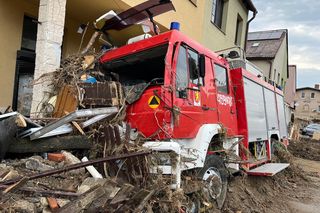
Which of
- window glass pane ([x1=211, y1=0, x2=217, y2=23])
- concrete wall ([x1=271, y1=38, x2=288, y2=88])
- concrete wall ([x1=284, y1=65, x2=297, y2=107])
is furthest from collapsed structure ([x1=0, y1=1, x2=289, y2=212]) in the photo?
concrete wall ([x1=284, y1=65, x2=297, y2=107])

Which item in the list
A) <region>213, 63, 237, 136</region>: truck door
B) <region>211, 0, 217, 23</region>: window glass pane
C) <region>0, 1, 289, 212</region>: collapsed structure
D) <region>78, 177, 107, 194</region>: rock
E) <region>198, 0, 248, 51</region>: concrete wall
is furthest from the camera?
<region>211, 0, 217, 23</region>: window glass pane

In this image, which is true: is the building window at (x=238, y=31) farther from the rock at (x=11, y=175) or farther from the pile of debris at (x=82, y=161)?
the rock at (x=11, y=175)

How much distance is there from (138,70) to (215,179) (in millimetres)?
2145

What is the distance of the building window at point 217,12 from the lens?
46.0ft

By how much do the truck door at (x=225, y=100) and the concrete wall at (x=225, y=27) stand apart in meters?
5.88

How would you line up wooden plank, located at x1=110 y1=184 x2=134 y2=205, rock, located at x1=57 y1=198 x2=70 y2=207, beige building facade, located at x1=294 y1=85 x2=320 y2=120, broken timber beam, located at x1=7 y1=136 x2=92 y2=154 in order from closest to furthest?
rock, located at x1=57 y1=198 x2=70 y2=207, wooden plank, located at x1=110 y1=184 x2=134 y2=205, broken timber beam, located at x1=7 y1=136 x2=92 y2=154, beige building facade, located at x1=294 y1=85 x2=320 y2=120

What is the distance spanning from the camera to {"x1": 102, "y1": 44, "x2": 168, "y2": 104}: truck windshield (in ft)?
16.3

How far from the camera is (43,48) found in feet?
20.2

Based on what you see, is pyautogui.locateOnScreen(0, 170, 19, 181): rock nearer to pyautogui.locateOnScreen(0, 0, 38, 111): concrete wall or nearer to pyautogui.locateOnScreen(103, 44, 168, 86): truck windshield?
pyautogui.locateOnScreen(103, 44, 168, 86): truck windshield

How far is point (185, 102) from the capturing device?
16.2 feet

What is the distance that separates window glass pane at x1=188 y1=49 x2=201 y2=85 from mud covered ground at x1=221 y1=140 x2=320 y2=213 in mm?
2173

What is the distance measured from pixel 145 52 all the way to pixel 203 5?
7336 millimetres

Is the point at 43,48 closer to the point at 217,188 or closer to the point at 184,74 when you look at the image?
the point at 184,74

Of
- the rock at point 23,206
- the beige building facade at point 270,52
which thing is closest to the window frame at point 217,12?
the rock at point 23,206
